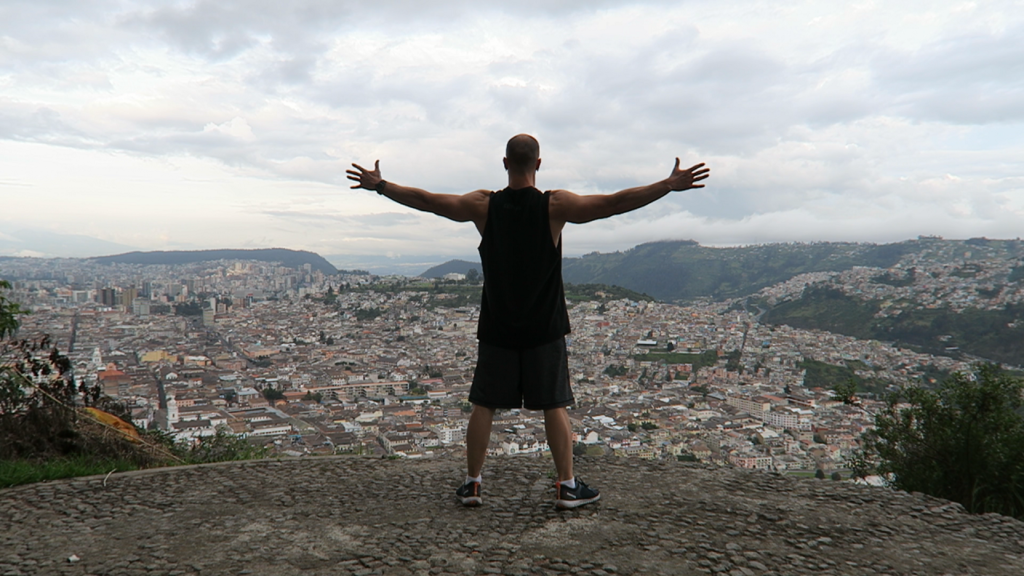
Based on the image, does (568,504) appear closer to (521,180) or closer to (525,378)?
(525,378)

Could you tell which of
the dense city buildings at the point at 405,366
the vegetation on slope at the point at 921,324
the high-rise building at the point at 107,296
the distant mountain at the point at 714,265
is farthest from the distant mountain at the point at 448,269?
the high-rise building at the point at 107,296

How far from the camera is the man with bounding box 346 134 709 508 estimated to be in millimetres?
3135

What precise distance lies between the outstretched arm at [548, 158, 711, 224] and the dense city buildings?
10.0ft

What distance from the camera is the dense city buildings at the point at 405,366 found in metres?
9.99

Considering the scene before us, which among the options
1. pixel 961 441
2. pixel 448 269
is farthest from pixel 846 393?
pixel 448 269

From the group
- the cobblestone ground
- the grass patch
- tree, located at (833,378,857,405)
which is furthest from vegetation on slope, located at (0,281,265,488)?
tree, located at (833,378,857,405)

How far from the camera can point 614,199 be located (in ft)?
9.86

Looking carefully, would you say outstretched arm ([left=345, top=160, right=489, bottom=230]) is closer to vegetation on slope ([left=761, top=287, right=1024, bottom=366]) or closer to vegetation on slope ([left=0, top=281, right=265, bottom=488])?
vegetation on slope ([left=0, top=281, right=265, bottom=488])

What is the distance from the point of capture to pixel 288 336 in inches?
1201

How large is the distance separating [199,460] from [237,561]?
2.87 metres

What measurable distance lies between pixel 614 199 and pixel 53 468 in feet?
13.6

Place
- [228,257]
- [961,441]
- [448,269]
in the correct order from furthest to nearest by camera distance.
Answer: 1. [448,269]
2. [228,257]
3. [961,441]

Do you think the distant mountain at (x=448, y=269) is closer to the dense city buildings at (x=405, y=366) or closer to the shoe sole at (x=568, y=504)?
Answer: the dense city buildings at (x=405, y=366)

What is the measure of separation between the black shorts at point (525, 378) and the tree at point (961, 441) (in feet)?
9.57
